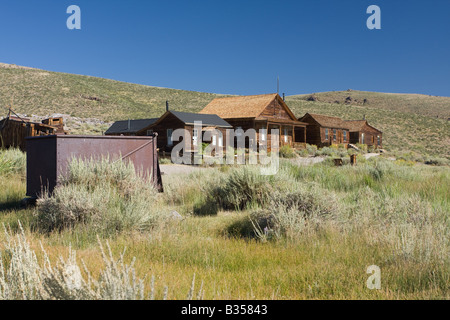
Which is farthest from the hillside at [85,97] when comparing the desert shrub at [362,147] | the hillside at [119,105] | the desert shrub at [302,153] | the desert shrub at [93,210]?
the desert shrub at [93,210]

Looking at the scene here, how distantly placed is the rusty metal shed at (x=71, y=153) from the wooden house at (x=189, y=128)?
17.6 m

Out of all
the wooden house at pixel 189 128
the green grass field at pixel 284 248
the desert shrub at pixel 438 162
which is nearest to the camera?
the green grass field at pixel 284 248

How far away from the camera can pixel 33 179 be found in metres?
7.37

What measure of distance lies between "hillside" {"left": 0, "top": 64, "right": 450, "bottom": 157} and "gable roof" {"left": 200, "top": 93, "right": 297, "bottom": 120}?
48.2 ft

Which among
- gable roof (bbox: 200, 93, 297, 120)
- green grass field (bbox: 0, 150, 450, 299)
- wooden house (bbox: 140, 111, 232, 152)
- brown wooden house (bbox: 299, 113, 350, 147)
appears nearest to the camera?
green grass field (bbox: 0, 150, 450, 299)

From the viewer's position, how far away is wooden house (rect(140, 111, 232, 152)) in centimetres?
2600

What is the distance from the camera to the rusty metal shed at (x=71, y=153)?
6.76m

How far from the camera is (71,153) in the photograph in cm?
686

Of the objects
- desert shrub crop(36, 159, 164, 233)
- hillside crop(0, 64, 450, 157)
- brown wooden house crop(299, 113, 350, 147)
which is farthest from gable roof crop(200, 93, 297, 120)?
desert shrub crop(36, 159, 164, 233)

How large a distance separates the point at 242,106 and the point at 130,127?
10.5 m

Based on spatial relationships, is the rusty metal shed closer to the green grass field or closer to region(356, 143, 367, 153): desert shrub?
the green grass field

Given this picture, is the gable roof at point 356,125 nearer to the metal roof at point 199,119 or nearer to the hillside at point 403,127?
the hillside at point 403,127

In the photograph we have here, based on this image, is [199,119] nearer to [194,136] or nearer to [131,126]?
[194,136]

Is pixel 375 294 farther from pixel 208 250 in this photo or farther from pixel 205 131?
pixel 205 131
